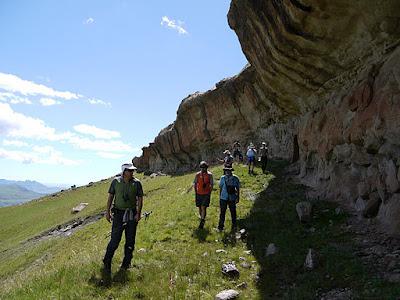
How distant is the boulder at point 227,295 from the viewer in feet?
31.9

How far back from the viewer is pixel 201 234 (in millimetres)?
15742

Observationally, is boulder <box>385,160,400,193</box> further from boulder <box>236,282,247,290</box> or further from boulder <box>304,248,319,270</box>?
boulder <box>236,282,247,290</box>

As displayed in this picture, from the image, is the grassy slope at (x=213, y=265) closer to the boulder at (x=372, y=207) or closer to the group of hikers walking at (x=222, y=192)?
the group of hikers walking at (x=222, y=192)

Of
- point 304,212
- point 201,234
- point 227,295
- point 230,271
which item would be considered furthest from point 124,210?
point 304,212

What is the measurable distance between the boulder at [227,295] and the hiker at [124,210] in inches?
127

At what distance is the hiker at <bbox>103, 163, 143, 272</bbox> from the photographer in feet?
38.1

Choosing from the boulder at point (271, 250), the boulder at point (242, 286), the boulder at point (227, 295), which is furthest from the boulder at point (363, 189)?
the boulder at point (227, 295)

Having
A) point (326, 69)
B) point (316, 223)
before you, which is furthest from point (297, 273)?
point (326, 69)

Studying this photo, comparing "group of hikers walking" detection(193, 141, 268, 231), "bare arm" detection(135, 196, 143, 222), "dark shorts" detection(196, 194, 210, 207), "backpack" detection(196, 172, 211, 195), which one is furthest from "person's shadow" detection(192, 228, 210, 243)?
"bare arm" detection(135, 196, 143, 222)

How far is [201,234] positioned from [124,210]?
16.0ft

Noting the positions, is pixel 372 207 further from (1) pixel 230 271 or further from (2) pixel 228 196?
(1) pixel 230 271

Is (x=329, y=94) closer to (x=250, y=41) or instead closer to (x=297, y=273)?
(x=250, y=41)

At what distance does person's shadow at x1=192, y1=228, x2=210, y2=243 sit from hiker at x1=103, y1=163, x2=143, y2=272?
387cm

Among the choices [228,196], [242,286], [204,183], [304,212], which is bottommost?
[242,286]
